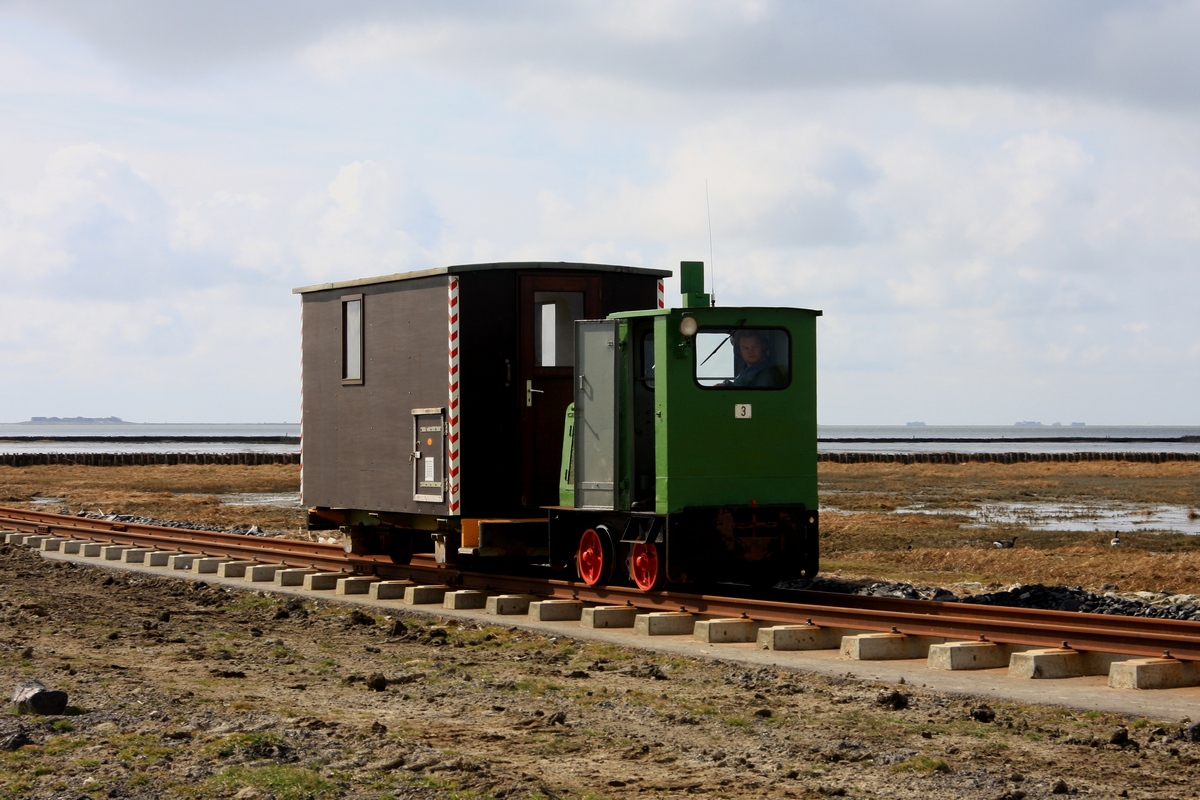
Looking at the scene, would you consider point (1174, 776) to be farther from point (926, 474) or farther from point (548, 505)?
point (926, 474)

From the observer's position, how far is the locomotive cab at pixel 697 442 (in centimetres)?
1298

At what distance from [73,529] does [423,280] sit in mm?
12044

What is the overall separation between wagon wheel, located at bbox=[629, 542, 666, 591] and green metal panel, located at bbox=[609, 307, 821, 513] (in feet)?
1.92

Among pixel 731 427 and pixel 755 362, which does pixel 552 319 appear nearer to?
pixel 755 362

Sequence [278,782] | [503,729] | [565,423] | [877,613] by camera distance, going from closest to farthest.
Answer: [278,782]
[503,729]
[877,613]
[565,423]

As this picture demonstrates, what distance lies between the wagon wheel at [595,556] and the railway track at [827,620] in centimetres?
19

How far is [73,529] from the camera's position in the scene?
24.3m

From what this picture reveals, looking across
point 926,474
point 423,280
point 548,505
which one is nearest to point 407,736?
point 548,505

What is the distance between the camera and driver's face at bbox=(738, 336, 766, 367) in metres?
13.4

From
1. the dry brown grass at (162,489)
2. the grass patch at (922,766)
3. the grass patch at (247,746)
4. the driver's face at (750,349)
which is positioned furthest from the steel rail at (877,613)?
the dry brown grass at (162,489)

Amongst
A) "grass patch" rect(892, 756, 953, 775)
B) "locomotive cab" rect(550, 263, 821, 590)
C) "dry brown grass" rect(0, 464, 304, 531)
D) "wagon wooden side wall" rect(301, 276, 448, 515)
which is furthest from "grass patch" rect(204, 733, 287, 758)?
"dry brown grass" rect(0, 464, 304, 531)

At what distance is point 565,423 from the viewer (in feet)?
47.9

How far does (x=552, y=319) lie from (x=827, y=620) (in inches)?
197

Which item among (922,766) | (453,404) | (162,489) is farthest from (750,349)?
(162,489)
